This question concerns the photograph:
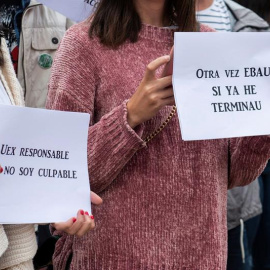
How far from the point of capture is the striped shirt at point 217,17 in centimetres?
334

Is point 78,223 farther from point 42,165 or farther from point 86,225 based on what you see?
point 42,165

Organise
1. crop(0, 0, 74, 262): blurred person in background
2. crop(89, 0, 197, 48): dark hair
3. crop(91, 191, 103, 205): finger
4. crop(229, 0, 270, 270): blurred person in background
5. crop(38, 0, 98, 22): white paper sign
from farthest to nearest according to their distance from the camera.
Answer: crop(229, 0, 270, 270): blurred person in background < crop(0, 0, 74, 262): blurred person in background < crop(38, 0, 98, 22): white paper sign < crop(89, 0, 197, 48): dark hair < crop(91, 191, 103, 205): finger

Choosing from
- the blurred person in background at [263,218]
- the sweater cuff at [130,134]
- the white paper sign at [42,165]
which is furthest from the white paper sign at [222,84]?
the blurred person in background at [263,218]

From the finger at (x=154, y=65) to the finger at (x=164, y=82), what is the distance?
0.9 inches

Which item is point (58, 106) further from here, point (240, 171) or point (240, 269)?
point (240, 269)

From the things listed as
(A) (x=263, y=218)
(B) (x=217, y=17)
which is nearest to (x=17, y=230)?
(B) (x=217, y=17)

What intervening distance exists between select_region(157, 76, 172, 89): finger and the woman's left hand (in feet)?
1.17

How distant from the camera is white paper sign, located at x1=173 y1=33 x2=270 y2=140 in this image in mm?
1956

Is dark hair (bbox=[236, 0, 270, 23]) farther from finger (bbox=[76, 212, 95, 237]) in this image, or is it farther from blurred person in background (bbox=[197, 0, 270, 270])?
finger (bbox=[76, 212, 95, 237])

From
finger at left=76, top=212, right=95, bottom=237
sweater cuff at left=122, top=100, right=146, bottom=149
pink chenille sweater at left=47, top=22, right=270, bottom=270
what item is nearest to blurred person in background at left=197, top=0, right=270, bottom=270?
pink chenille sweater at left=47, top=22, right=270, bottom=270

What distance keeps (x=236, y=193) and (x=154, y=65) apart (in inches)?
62.3

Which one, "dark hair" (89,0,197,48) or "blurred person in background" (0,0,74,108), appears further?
"blurred person in background" (0,0,74,108)

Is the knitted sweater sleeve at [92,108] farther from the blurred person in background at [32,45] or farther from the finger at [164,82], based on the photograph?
the blurred person in background at [32,45]

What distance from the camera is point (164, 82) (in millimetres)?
1950
